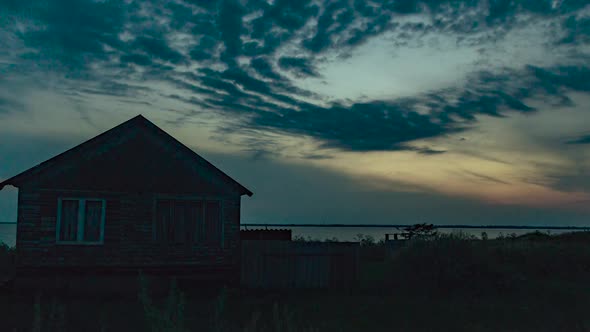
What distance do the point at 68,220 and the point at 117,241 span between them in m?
1.89

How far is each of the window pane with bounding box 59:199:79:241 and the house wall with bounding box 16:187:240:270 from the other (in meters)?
0.24

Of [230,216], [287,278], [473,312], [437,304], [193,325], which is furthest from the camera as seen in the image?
[230,216]

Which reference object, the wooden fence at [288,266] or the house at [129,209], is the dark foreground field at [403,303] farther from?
the house at [129,209]

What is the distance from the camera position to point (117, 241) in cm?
1961

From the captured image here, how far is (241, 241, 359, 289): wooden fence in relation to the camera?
19.4m

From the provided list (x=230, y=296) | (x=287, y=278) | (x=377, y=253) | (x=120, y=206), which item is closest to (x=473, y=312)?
(x=287, y=278)

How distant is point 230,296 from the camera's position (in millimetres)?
18219

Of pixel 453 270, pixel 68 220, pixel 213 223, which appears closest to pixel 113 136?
pixel 68 220

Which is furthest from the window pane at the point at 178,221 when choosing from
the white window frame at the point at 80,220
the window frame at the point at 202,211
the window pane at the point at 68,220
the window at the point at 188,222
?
the window pane at the point at 68,220

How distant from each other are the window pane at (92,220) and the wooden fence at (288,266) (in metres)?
5.44

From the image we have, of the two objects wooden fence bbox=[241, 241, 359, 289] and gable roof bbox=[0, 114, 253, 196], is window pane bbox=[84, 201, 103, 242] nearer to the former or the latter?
gable roof bbox=[0, 114, 253, 196]

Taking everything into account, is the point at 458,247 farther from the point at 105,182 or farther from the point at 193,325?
the point at 105,182

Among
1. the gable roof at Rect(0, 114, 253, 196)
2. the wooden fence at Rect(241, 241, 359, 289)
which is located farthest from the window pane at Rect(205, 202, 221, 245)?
the wooden fence at Rect(241, 241, 359, 289)

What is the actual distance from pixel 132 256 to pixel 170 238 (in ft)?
4.99
